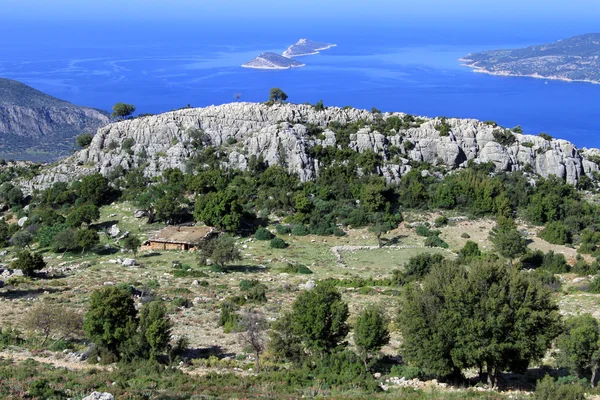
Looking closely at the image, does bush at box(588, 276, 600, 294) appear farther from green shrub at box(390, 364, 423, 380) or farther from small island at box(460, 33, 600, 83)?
small island at box(460, 33, 600, 83)

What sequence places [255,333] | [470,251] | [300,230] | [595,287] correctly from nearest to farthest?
[255,333] → [595,287] → [470,251] → [300,230]

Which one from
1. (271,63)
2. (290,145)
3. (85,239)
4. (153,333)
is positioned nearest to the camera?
(153,333)

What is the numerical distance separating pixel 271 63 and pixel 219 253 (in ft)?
535

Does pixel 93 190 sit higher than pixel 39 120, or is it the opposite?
pixel 93 190

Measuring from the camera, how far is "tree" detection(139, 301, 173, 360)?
20.0m

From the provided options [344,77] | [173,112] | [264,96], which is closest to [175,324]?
[173,112]

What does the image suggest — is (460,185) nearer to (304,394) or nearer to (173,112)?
(173,112)

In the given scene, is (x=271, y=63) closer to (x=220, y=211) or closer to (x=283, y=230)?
(x=283, y=230)

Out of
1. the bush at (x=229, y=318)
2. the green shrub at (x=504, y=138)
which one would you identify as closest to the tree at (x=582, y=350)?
the bush at (x=229, y=318)

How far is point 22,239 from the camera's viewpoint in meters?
42.5

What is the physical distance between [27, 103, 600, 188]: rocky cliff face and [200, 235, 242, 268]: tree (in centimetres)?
1696

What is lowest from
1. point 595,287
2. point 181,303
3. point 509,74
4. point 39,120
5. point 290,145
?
point 39,120

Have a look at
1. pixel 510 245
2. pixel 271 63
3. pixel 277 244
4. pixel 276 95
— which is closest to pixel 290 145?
pixel 276 95

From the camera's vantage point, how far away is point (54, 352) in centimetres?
2152
